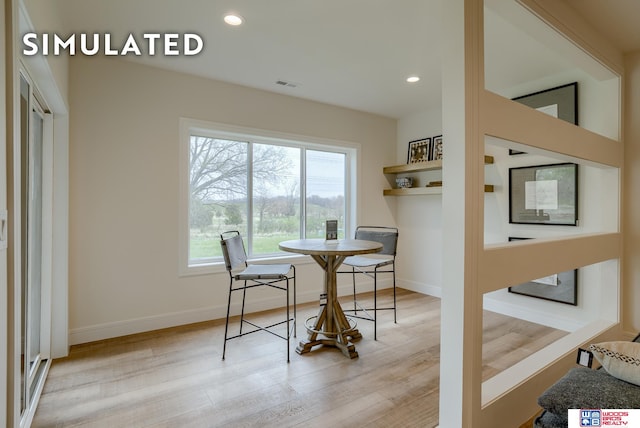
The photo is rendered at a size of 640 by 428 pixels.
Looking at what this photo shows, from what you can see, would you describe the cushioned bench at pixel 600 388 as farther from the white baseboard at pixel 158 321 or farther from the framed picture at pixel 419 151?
the framed picture at pixel 419 151

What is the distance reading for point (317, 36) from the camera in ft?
8.43

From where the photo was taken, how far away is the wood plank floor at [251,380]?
1.84 m

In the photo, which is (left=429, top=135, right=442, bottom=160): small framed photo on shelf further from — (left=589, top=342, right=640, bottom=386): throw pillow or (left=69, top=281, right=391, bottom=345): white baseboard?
(left=589, top=342, right=640, bottom=386): throw pillow

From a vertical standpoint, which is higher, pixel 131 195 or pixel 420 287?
pixel 131 195

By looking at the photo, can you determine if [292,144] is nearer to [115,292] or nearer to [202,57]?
[202,57]

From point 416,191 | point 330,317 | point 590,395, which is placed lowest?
point 330,317

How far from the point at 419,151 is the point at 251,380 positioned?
11.8 feet

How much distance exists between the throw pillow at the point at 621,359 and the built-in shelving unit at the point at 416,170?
2645mm

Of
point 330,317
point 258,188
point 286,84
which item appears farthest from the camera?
point 258,188

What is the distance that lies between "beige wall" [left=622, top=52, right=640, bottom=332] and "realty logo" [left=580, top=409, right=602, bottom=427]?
2.35 meters

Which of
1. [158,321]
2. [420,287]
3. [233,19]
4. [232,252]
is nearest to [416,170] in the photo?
[420,287]

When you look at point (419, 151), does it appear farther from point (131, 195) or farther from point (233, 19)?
point (131, 195)

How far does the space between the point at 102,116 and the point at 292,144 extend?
2.02m

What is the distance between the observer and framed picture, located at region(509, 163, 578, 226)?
3.11 m
